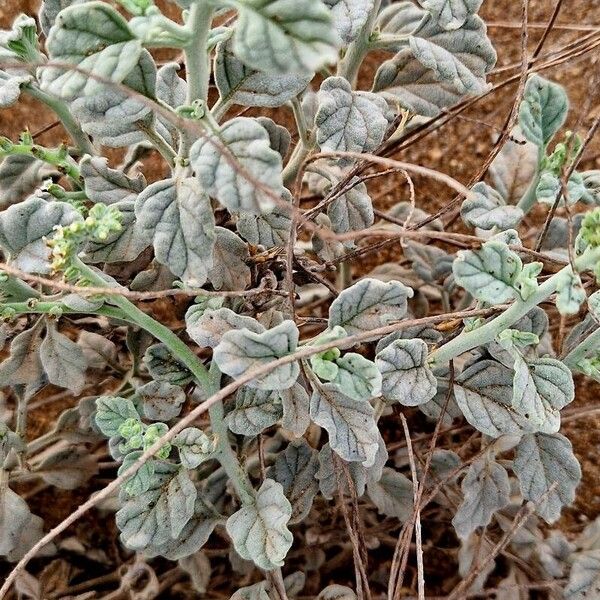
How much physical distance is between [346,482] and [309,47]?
0.75 meters

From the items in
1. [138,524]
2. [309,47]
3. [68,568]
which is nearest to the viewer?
[309,47]

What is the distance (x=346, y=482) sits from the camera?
1230 mm

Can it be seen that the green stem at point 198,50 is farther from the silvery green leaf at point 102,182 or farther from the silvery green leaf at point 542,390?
the silvery green leaf at point 542,390

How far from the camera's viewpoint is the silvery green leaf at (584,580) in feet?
4.15

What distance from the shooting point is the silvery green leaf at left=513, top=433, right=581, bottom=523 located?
117cm

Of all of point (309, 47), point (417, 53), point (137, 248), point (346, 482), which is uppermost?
point (309, 47)

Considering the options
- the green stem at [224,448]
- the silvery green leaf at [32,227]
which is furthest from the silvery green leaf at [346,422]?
the silvery green leaf at [32,227]

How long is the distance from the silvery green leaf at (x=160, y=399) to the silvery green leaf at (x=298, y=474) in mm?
199

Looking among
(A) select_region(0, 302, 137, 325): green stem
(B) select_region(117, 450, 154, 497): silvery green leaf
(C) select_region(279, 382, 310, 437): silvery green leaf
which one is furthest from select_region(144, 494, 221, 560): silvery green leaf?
(A) select_region(0, 302, 137, 325): green stem

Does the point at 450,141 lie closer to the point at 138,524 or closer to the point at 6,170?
the point at 6,170

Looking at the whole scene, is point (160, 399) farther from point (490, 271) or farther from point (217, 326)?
point (490, 271)

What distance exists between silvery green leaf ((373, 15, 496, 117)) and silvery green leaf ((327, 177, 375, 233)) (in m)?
0.15

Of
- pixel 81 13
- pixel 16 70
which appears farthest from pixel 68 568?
pixel 81 13

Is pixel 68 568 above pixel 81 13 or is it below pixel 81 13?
below
